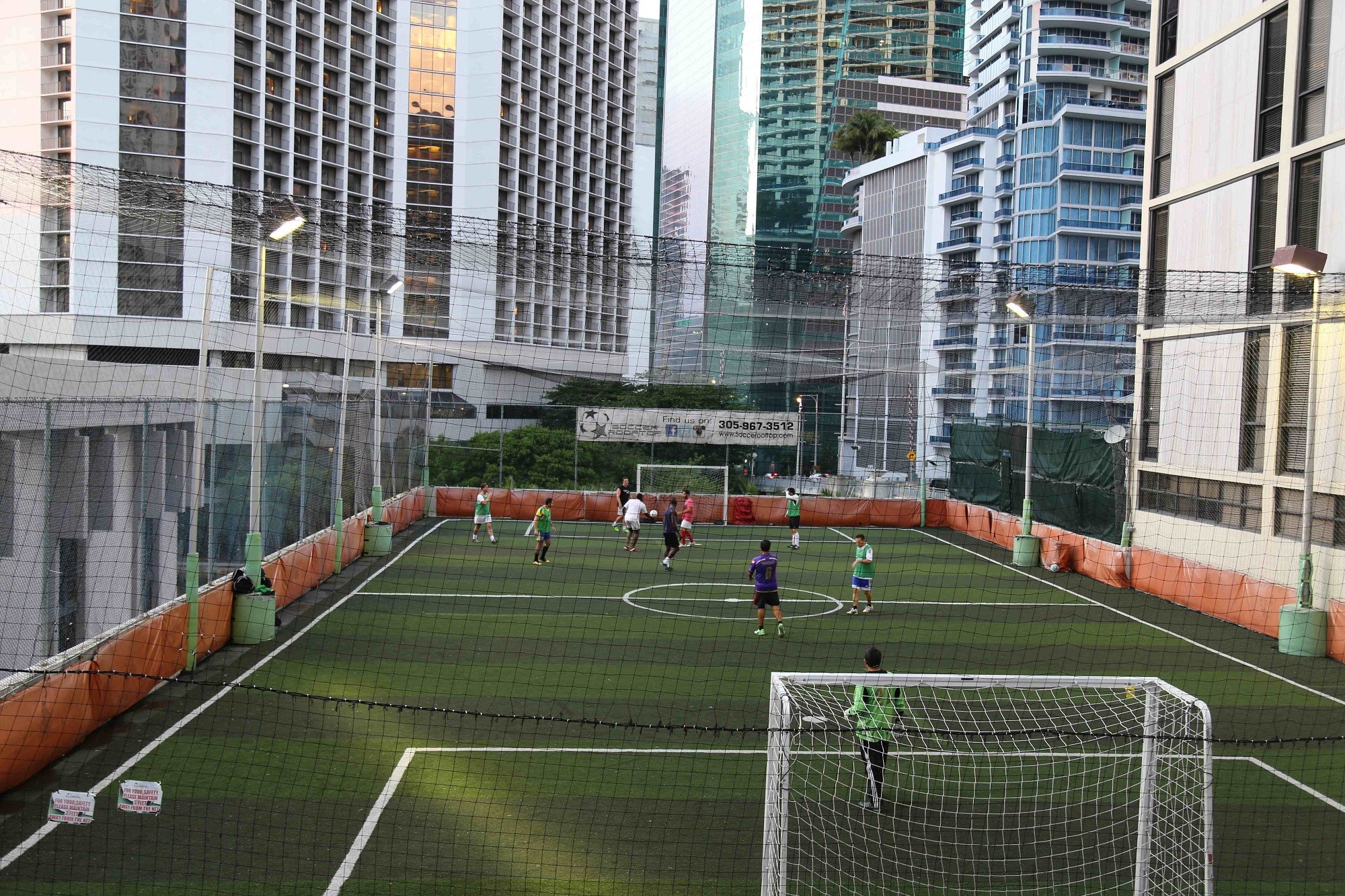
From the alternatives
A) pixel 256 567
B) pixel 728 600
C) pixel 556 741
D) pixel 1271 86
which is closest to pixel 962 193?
pixel 1271 86

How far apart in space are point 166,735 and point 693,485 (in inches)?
1071

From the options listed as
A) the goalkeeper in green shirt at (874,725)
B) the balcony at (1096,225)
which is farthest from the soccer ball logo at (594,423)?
the balcony at (1096,225)

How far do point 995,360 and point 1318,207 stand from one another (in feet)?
161

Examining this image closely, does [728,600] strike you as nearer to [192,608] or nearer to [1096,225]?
[192,608]

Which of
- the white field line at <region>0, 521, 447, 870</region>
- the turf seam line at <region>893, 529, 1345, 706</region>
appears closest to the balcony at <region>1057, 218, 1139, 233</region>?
the turf seam line at <region>893, 529, 1345, 706</region>

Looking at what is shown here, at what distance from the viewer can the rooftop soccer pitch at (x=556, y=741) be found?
8383 millimetres

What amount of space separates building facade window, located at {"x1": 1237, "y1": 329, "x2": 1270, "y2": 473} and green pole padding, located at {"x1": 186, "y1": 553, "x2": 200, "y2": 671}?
16.6m

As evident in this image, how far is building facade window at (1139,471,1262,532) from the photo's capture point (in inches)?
786

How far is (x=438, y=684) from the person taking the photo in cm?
1401

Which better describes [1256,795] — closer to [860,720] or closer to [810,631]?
[860,720]

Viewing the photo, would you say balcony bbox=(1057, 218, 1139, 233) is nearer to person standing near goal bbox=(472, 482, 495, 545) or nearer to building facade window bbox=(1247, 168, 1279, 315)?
person standing near goal bbox=(472, 482, 495, 545)

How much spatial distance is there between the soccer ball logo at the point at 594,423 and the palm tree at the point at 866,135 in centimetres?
6638

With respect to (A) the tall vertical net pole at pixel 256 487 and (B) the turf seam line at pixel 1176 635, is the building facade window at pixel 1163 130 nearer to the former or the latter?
(B) the turf seam line at pixel 1176 635

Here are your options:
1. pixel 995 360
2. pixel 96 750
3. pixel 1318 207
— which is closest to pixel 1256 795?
pixel 96 750
